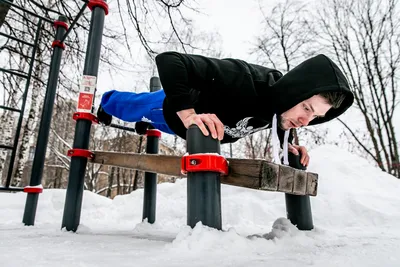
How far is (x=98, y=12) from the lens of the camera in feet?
6.48

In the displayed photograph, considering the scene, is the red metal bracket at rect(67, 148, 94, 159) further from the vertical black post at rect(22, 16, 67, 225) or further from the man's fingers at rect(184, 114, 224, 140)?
the man's fingers at rect(184, 114, 224, 140)

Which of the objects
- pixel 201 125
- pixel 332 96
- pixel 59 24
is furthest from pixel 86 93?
pixel 332 96

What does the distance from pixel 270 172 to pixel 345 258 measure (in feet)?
1.18

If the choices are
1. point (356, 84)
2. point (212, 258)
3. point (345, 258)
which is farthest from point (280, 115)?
point (356, 84)

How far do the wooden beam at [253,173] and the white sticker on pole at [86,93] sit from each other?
17.8 inches

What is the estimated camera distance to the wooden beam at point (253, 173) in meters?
0.98

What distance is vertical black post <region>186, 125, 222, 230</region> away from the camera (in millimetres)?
884

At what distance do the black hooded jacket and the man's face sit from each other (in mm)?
61

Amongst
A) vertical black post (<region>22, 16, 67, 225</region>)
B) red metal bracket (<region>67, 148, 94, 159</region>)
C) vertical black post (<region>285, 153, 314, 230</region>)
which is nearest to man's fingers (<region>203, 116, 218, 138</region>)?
vertical black post (<region>285, 153, 314, 230</region>)

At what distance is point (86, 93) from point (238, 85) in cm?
115

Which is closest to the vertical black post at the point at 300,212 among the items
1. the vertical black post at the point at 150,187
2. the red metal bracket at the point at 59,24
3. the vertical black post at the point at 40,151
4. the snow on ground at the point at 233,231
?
the snow on ground at the point at 233,231

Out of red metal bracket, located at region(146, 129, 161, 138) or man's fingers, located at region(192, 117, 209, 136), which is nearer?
man's fingers, located at region(192, 117, 209, 136)

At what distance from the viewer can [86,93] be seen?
6.15 feet

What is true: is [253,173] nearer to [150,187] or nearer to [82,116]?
[82,116]
